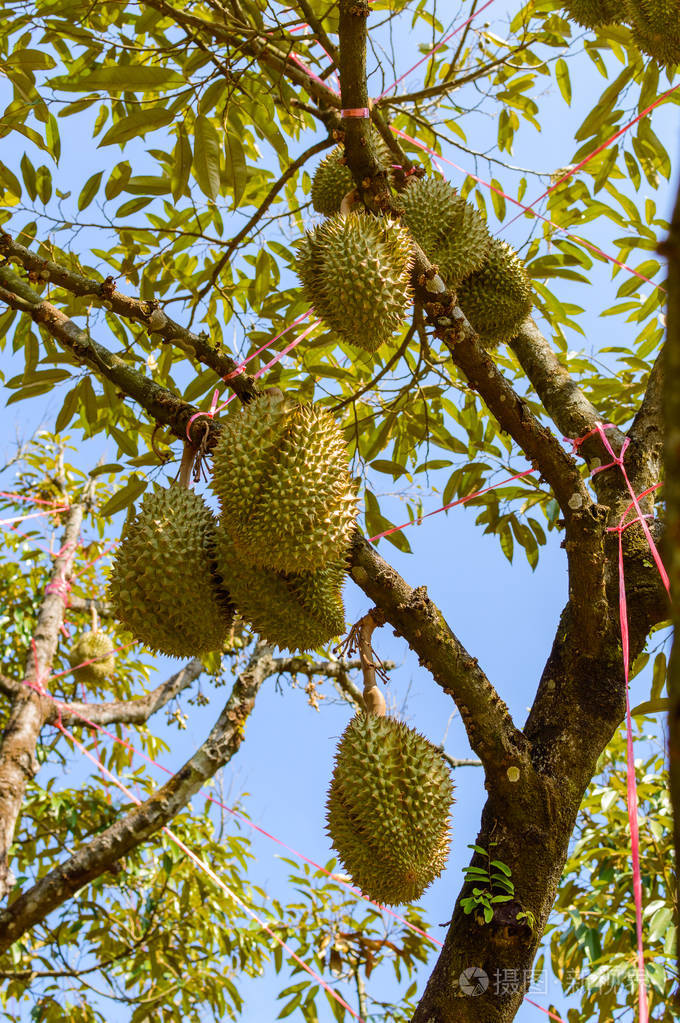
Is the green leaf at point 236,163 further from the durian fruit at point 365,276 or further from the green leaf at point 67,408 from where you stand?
the green leaf at point 67,408

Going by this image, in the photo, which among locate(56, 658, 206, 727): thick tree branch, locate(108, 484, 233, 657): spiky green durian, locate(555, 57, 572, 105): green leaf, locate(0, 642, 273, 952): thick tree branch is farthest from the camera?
locate(56, 658, 206, 727): thick tree branch

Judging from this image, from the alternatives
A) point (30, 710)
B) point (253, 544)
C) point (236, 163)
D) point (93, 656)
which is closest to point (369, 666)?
point (253, 544)

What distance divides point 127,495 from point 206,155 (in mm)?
994

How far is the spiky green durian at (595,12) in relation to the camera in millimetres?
2871

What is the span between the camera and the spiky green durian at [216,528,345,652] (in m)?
1.75

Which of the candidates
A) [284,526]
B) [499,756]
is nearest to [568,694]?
[499,756]

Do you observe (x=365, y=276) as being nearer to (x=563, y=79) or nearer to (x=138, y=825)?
(x=563, y=79)

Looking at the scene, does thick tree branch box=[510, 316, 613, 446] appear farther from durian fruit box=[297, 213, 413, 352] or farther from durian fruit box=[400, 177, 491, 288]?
durian fruit box=[297, 213, 413, 352]

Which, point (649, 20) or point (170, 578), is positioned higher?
point (649, 20)

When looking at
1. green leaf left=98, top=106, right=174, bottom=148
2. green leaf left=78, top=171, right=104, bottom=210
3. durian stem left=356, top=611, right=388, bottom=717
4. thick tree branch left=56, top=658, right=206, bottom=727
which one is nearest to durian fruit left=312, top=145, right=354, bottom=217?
green leaf left=98, top=106, right=174, bottom=148

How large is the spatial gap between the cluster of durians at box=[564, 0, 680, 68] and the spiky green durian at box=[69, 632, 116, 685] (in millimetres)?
4347

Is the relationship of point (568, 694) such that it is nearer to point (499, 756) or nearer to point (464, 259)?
point (499, 756)

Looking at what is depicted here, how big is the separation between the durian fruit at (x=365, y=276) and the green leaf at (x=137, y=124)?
22.5 inches

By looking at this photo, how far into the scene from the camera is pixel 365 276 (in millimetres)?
1843
